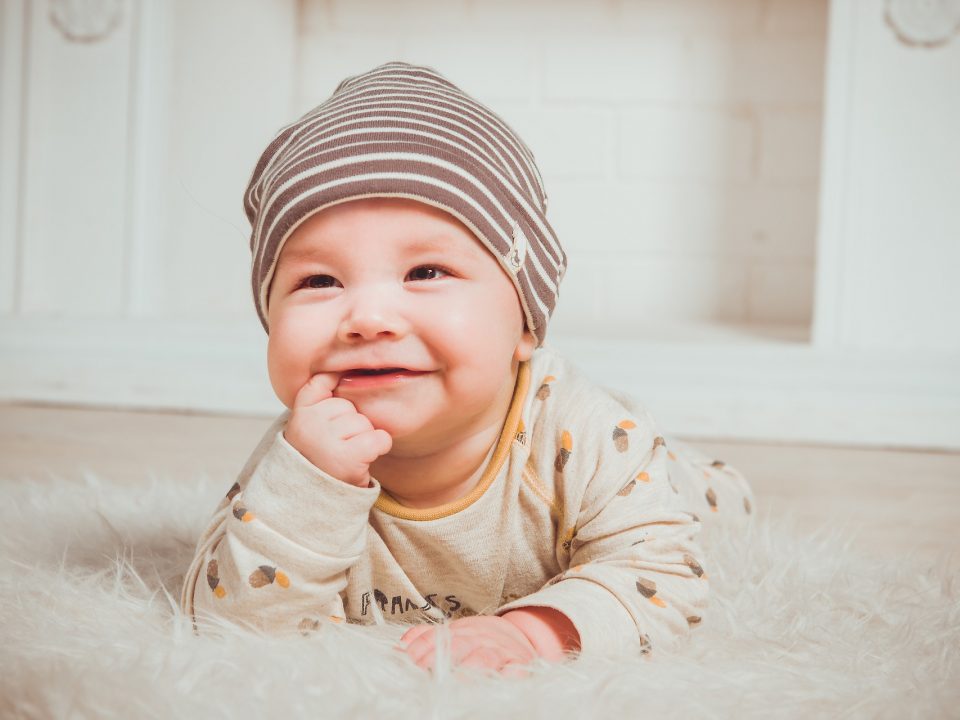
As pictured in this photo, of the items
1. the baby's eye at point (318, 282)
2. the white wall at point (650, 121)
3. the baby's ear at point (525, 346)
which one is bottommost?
the baby's ear at point (525, 346)

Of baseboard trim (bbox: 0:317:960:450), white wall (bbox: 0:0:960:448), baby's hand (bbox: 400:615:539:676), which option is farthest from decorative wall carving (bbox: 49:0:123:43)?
baby's hand (bbox: 400:615:539:676)

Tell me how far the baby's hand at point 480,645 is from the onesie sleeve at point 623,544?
0.10ft

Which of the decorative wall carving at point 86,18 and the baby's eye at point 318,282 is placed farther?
the decorative wall carving at point 86,18

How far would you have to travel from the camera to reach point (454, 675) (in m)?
0.57

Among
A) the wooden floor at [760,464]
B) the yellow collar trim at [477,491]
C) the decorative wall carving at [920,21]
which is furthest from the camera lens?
the decorative wall carving at [920,21]

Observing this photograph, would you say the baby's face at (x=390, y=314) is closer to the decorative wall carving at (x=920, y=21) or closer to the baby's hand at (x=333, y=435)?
the baby's hand at (x=333, y=435)

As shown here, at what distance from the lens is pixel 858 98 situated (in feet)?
5.62

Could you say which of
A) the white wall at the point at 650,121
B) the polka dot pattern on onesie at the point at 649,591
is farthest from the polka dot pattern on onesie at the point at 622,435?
the white wall at the point at 650,121

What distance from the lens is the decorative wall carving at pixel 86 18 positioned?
1935 millimetres

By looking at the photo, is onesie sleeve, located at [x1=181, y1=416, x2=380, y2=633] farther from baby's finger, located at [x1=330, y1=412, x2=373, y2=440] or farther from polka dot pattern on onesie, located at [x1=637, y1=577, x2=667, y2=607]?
polka dot pattern on onesie, located at [x1=637, y1=577, x2=667, y2=607]

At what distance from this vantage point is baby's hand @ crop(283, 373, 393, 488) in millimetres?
653

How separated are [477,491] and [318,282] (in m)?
0.20

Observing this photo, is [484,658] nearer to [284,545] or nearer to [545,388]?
[284,545]

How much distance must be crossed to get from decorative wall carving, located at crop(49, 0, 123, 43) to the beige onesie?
1.45 meters
